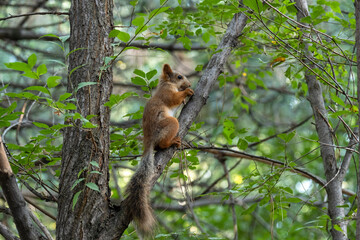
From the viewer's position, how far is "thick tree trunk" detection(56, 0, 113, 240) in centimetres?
180

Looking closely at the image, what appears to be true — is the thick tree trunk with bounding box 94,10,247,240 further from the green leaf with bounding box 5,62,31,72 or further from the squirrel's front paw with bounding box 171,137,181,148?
the green leaf with bounding box 5,62,31,72

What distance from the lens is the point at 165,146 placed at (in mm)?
2480

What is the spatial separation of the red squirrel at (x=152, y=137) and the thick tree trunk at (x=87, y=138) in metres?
0.17

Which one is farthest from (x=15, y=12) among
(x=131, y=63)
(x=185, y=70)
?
(x=185, y=70)

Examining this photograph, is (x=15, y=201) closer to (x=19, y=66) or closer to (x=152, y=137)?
(x=19, y=66)

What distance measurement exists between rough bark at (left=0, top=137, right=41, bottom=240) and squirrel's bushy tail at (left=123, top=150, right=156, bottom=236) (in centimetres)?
42

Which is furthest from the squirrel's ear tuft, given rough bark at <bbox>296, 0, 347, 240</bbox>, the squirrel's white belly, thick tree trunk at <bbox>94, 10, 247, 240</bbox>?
rough bark at <bbox>296, 0, 347, 240</bbox>

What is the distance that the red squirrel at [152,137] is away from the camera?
1.95 meters

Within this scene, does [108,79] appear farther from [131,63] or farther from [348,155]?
[131,63]

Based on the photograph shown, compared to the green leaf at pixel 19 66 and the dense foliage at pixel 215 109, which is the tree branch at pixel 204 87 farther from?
the green leaf at pixel 19 66

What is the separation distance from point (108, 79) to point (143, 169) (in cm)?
50

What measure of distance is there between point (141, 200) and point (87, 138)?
15.3 inches

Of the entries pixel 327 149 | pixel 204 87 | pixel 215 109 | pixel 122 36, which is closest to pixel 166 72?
pixel 204 87

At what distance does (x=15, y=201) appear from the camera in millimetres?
1582
